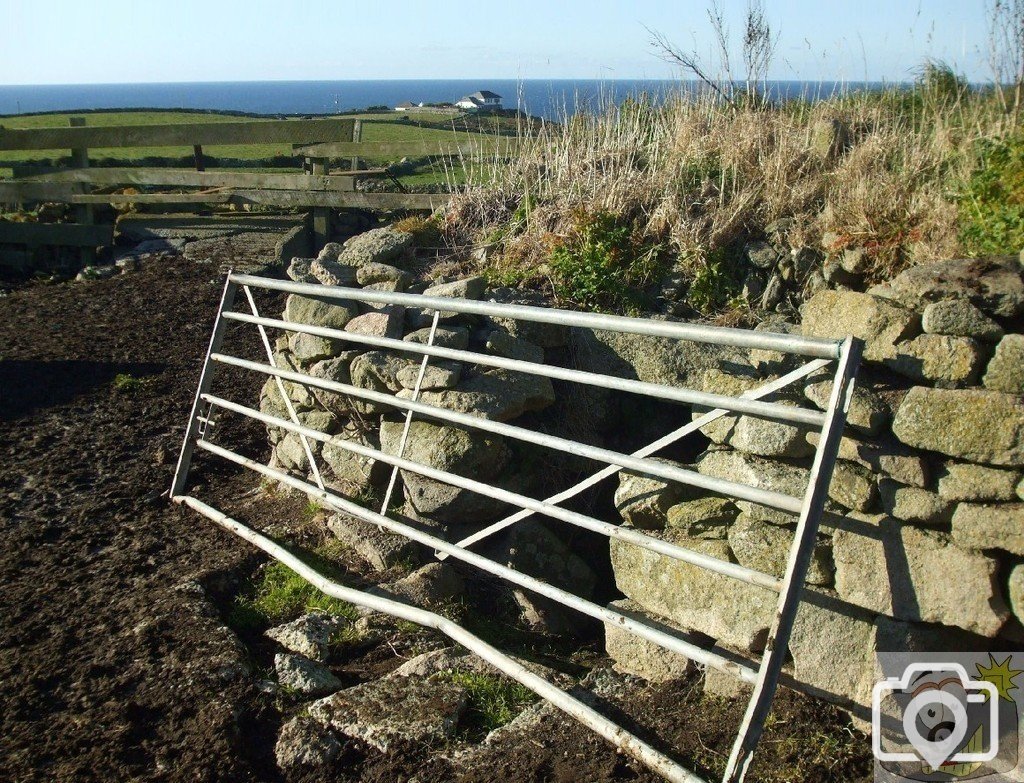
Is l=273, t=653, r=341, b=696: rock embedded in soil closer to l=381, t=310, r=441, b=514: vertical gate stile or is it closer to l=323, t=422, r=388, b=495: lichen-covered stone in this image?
l=381, t=310, r=441, b=514: vertical gate stile

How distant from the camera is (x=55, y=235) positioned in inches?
466

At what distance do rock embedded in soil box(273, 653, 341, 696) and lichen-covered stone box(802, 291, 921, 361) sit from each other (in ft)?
8.99

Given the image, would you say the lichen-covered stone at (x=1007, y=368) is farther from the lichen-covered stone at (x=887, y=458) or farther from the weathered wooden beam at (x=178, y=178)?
the weathered wooden beam at (x=178, y=178)

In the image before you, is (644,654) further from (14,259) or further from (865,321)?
(14,259)

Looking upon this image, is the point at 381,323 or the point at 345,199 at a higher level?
the point at 345,199

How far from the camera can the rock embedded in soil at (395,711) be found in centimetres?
358

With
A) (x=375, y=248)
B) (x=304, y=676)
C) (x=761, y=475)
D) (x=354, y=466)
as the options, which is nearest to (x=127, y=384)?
(x=375, y=248)

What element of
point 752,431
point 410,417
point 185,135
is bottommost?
point 410,417

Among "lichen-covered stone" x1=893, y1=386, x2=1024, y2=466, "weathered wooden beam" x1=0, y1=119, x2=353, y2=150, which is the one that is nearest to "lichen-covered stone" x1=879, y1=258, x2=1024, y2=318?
"lichen-covered stone" x1=893, y1=386, x2=1024, y2=466

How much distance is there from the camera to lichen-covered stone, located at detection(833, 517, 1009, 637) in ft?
11.2

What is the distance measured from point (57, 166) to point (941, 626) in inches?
537

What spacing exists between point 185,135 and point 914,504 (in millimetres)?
11112

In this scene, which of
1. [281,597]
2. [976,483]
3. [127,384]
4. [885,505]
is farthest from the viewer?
[127,384]

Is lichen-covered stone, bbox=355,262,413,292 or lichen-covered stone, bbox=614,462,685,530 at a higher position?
lichen-covered stone, bbox=355,262,413,292
